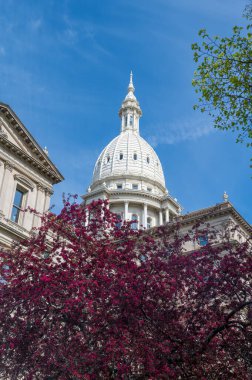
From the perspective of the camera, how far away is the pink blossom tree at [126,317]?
1314 cm

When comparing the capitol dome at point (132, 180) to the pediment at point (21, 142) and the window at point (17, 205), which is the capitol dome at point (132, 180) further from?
the window at point (17, 205)

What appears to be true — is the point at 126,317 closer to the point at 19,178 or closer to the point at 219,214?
the point at 19,178

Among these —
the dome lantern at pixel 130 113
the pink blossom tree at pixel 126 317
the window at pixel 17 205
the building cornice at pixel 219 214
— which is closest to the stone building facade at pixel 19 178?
the window at pixel 17 205

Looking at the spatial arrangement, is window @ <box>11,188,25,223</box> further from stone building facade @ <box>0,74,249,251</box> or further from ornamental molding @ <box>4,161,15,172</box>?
ornamental molding @ <box>4,161,15,172</box>

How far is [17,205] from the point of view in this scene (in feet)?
108

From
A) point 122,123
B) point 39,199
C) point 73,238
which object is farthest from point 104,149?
point 73,238

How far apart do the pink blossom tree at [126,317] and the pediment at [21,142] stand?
59.5ft

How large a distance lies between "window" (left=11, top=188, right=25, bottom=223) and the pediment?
271 centimetres

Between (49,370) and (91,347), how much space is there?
1600 mm

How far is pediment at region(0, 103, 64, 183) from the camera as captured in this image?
32.8 metres

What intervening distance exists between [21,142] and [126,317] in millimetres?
23277

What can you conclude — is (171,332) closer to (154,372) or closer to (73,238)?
(154,372)

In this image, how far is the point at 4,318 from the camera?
14.6 meters

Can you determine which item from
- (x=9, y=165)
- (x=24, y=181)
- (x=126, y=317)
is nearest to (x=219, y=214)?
(x=24, y=181)
